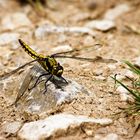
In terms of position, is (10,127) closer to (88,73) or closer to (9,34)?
(88,73)

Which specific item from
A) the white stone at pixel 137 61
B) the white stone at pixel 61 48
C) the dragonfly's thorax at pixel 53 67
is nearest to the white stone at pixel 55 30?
the white stone at pixel 61 48

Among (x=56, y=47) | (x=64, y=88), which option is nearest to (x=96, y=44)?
(x=56, y=47)

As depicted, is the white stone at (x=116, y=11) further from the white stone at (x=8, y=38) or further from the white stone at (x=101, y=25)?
the white stone at (x=8, y=38)

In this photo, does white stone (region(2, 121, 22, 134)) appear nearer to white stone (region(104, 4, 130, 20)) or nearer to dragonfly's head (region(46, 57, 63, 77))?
dragonfly's head (region(46, 57, 63, 77))

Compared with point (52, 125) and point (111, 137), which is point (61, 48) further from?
point (111, 137)

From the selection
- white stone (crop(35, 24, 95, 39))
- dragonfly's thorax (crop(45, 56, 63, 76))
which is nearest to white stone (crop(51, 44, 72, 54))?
white stone (crop(35, 24, 95, 39))

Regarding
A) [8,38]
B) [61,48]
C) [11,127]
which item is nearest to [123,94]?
[11,127]
